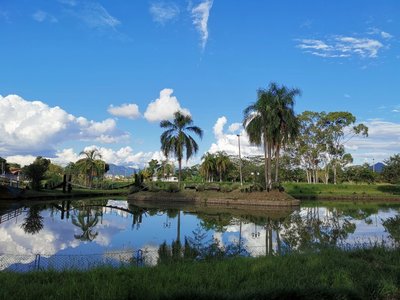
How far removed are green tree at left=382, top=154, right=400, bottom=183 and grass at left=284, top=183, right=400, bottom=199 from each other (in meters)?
7.56

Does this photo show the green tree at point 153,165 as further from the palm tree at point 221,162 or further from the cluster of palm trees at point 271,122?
the cluster of palm trees at point 271,122

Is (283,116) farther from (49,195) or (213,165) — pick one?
(213,165)

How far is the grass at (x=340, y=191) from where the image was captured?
1710 inches

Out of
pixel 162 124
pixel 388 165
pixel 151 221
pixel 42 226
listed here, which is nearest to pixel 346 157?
pixel 388 165

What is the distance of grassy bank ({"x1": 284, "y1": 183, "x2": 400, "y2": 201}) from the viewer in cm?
4262

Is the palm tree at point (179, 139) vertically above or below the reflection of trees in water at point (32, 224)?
above

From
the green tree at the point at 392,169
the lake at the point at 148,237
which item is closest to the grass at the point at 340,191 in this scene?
the green tree at the point at 392,169

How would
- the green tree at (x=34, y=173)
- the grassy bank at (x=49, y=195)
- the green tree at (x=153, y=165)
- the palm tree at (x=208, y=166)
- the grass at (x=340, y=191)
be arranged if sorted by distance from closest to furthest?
the grassy bank at (x=49, y=195) < the green tree at (x=34, y=173) < the grass at (x=340, y=191) < the palm tree at (x=208, y=166) < the green tree at (x=153, y=165)

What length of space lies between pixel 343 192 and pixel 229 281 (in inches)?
1712

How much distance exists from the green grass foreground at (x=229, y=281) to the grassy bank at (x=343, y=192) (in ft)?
118

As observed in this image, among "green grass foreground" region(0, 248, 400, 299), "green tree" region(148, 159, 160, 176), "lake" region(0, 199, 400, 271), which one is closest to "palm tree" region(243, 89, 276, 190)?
"lake" region(0, 199, 400, 271)

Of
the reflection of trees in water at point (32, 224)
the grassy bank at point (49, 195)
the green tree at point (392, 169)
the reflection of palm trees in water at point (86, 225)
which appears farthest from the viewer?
the green tree at point (392, 169)

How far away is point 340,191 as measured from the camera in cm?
4750

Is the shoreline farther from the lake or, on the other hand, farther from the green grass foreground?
the green grass foreground
